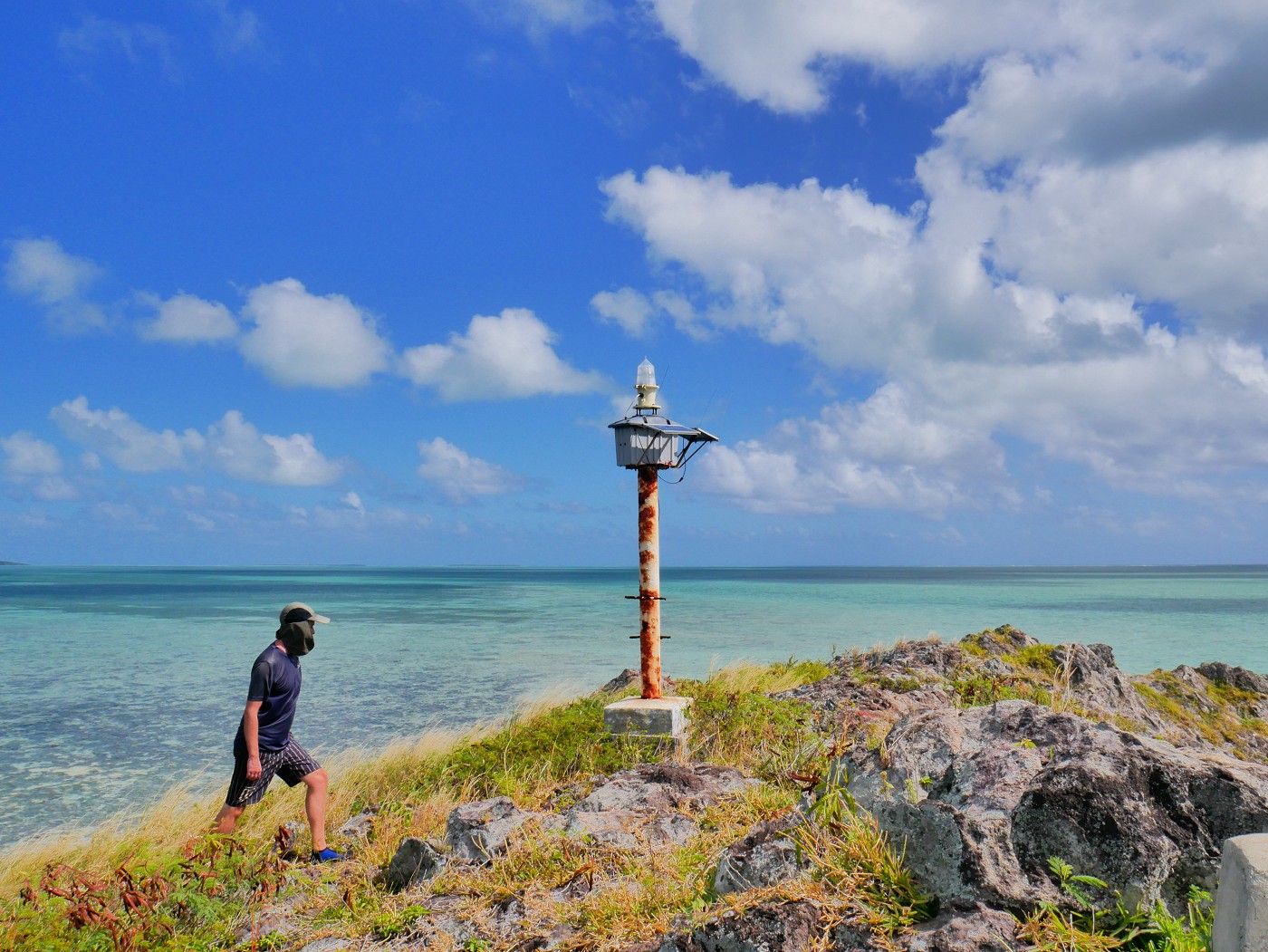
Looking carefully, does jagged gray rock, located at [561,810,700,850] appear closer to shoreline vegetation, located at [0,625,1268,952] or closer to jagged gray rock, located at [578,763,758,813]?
shoreline vegetation, located at [0,625,1268,952]

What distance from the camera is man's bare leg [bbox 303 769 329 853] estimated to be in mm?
6344

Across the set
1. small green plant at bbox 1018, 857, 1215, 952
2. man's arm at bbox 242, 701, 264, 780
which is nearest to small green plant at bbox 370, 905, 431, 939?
man's arm at bbox 242, 701, 264, 780

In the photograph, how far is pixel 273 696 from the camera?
255 inches

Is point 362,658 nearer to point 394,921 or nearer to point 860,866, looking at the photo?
point 394,921

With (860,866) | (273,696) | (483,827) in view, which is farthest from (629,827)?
(273,696)

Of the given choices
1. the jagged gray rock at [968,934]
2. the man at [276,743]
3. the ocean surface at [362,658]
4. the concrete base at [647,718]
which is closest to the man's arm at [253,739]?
the man at [276,743]

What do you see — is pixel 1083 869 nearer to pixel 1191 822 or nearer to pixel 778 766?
pixel 1191 822

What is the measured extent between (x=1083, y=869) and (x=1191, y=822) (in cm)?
47

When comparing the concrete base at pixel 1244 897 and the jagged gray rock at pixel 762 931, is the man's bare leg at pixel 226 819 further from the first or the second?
the concrete base at pixel 1244 897

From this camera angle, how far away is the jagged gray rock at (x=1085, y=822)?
313cm

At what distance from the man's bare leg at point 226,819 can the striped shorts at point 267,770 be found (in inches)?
1.6

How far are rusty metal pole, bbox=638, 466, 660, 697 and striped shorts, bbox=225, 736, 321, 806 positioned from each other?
11.9ft

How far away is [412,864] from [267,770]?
1729 millimetres

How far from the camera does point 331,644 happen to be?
33875mm
